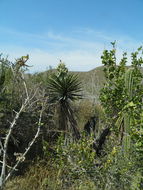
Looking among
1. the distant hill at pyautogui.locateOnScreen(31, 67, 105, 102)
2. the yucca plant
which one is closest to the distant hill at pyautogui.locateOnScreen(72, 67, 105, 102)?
the distant hill at pyautogui.locateOnScreen(31, 67, 105, 102)

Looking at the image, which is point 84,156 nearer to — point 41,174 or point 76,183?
point 76,183

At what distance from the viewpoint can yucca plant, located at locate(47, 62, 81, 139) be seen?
7533 millimetres

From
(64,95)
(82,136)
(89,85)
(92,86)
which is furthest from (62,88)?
(89,85)

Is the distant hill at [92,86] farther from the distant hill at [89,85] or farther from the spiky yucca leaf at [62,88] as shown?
the spiky yucca leaf at [62,88]

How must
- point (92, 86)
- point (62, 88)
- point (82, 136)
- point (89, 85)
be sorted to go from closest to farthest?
point (82, 136), point (62, 88), point (92, 86), point (89, 85)

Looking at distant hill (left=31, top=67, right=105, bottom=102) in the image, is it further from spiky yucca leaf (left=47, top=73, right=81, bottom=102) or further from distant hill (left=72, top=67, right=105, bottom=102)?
spiky yucca leaf (left=47, top=73, right=81, bottom=102)

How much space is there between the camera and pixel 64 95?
7.76 m

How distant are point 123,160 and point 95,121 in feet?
18.0

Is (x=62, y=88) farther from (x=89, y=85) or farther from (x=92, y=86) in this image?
(x=89, y=85)

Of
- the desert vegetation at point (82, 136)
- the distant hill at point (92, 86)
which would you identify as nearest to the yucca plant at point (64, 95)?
the desert vegetation at point (82, 136)

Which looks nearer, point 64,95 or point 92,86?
point 64,95

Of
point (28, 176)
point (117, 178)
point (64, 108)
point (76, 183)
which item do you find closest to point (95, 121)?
point (64, 108)

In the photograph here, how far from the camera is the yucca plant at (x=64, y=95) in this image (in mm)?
7533

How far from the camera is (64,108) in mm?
7621
